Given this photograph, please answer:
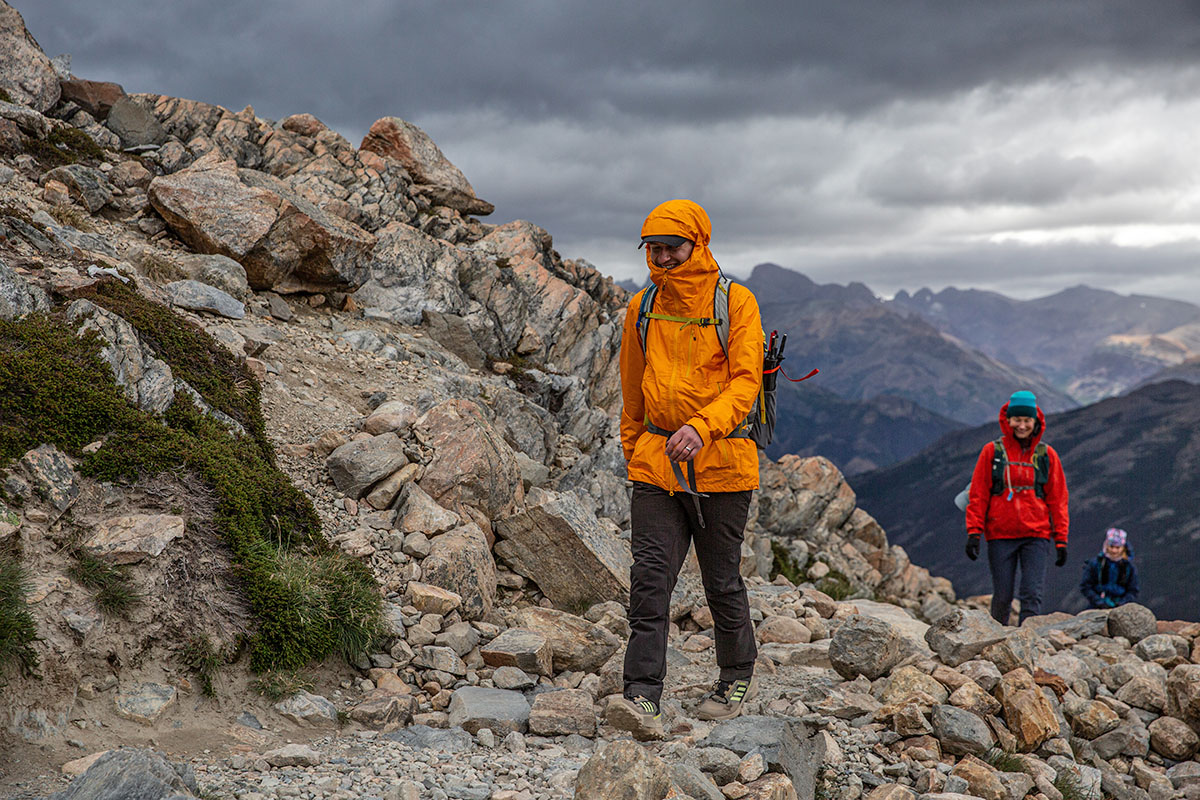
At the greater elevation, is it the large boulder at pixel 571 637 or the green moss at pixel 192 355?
the green moss at pixel 192 355

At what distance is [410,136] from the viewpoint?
2648 cm

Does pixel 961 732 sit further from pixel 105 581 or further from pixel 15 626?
pixel 15 626

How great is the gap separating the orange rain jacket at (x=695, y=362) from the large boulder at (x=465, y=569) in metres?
3.24

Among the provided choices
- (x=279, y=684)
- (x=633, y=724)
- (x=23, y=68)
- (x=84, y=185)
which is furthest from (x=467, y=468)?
(x=23, y=68)

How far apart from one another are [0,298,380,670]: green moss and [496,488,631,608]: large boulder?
249 centimetres

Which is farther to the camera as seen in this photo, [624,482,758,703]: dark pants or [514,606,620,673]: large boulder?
[514,606,620,673]: large boulder

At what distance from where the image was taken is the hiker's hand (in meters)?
5.98

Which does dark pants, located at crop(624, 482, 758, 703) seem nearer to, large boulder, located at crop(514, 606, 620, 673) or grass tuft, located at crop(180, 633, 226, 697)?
large boulder, located at crop(514, 606, 620, 673)

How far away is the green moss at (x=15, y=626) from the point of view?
213 inches

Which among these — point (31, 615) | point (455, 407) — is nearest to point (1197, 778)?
point (455, 407)

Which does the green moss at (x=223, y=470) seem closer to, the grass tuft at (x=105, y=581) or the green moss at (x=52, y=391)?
the green moss at (x=52, y=391)

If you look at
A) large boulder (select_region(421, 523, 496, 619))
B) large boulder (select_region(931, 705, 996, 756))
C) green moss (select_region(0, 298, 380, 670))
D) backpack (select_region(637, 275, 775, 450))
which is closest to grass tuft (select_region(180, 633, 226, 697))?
green moss (select_region(0, 298, 380, 670))

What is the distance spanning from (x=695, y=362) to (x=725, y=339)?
30 centimetres

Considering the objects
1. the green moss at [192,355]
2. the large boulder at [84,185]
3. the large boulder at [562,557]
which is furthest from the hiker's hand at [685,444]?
the large boulder at [84,185]
